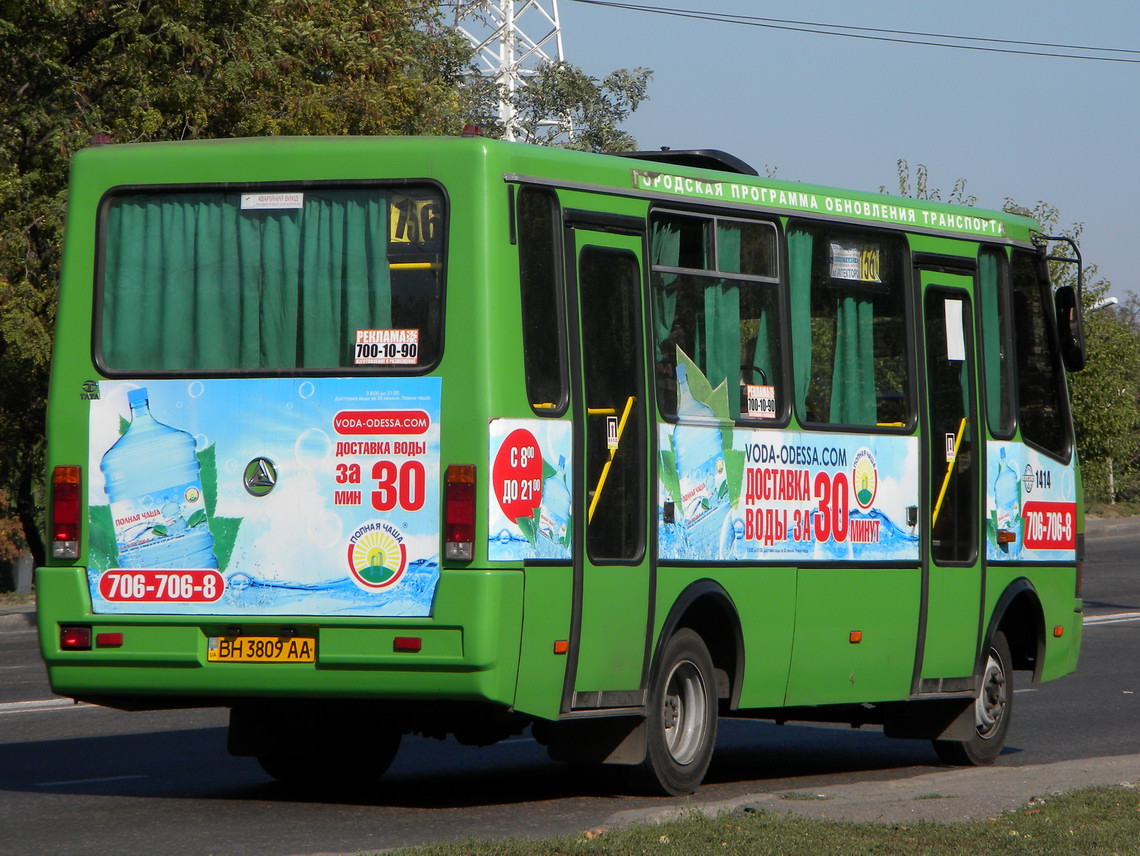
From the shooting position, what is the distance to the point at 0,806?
29.2ft

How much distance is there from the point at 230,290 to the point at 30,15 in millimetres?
13858

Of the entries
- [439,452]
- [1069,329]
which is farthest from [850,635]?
[439,452]

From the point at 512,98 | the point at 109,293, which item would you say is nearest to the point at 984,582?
the point at 109,293

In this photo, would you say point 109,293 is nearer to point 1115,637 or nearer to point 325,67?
point 1115,637

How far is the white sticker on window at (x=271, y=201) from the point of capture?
857 centimetres

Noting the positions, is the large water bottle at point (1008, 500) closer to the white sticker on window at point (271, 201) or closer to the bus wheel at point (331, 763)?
the bus wheel at point (331, 763)

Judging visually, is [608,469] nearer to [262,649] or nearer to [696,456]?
[696,456]

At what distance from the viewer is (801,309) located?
10273mm

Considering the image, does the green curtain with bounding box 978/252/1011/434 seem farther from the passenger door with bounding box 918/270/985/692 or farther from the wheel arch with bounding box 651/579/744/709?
the wheel arch with bounding box 651/579/744/709

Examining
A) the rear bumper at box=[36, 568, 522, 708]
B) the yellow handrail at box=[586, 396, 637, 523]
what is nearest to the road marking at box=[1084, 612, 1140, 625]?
the yellow handrail at box=[586, 396, 637, 523]

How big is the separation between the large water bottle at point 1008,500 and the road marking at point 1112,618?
1126cm

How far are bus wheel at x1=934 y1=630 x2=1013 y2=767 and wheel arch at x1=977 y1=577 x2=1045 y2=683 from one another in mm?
195

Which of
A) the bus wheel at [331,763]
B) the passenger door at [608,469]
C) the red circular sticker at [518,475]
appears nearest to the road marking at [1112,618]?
the bus wheel at [331,763]

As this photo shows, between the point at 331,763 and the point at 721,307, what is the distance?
10.2ft
